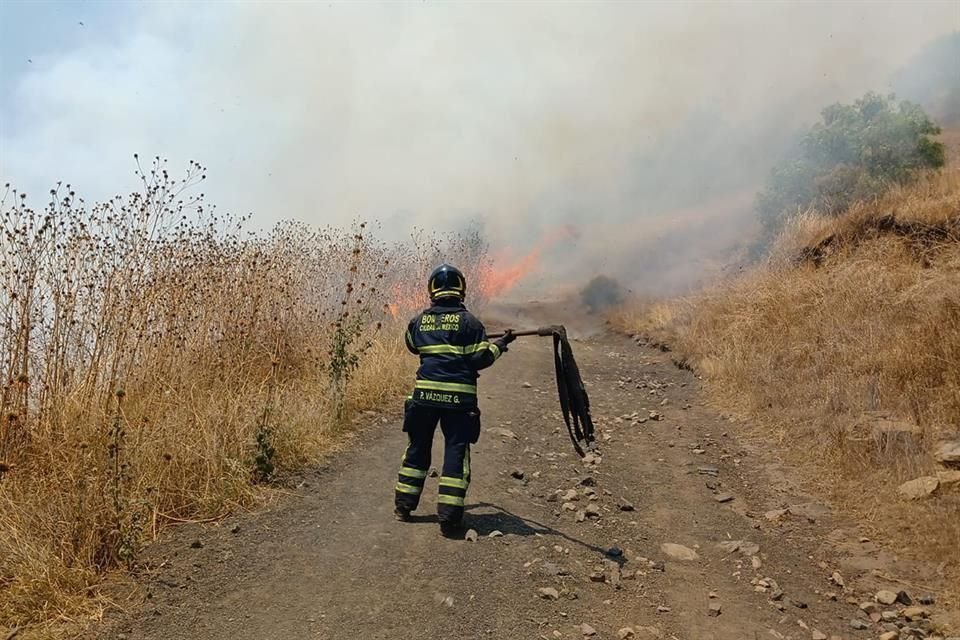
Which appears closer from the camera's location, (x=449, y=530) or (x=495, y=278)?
(x=449, y=530)

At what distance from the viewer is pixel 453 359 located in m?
4.78

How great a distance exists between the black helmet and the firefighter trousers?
2.82 ft

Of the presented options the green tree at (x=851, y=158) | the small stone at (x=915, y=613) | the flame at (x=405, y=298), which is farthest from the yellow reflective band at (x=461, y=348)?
the green tree at (x=851, y=158)

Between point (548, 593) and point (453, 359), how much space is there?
1726 mm

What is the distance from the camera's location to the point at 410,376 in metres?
9.59

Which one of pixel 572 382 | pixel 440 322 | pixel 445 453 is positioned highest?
pixel 440 322

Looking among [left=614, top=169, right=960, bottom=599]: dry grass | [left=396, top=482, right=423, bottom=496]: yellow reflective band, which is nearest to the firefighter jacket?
[left=396, top=482, right=423, bottom=496]: yellow reflective band

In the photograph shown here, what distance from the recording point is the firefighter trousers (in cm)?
466

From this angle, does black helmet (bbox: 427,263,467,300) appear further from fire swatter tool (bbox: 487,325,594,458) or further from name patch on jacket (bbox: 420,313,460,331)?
fire swatter tool (bbox: 487,325,594,458)

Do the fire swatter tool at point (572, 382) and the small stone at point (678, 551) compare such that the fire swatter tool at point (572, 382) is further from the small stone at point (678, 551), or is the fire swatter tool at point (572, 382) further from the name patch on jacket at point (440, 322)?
the small stone at point (678, 551)

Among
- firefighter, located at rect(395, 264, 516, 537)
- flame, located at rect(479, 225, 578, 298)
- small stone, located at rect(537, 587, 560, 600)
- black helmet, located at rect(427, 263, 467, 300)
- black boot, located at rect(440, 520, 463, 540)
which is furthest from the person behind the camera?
flame, located at rect(479, 225, 578, 298)

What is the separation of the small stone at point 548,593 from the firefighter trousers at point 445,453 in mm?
931

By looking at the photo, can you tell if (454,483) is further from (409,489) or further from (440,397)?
(440,397)

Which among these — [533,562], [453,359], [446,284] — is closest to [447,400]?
[453,359]
